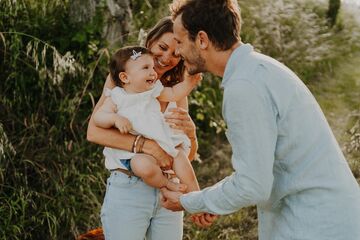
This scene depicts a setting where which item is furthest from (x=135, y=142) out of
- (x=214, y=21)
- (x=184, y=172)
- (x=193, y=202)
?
(x=214, y=21)

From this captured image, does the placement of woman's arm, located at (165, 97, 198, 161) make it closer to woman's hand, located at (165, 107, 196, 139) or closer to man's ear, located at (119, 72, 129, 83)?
woman's hand, located at (165, 107, 196, 139)

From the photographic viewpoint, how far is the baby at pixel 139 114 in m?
3.08

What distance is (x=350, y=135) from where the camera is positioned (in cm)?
611

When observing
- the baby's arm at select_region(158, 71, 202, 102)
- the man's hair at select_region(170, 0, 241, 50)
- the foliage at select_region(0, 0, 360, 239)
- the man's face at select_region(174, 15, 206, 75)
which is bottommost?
the foliage at select_region(0, 0, 360, 239)

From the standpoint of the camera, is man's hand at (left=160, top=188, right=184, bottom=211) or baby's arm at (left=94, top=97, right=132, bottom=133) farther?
baby's arm at (left=94, top=97, right=132, bottom=133)

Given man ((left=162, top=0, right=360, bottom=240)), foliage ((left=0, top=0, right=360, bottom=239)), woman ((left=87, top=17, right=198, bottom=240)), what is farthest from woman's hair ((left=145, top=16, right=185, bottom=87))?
foliage ((left=0, top=0, right=360, bottom=239))

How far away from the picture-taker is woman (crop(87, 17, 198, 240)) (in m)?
3.06

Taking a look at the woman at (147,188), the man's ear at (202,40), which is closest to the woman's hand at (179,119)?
the woman at (147,188)

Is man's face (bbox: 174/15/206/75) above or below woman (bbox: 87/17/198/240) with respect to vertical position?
above

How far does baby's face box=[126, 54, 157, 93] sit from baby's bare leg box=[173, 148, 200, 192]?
1.17 feet

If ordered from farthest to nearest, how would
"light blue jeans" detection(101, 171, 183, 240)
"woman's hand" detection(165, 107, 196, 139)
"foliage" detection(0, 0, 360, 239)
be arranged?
"foliage" detection(0, 0, 360, 239) → "woman's hand" detection(165, 107, 196, 139) → "light blue jeans" detection(101, 171, 183, 240)

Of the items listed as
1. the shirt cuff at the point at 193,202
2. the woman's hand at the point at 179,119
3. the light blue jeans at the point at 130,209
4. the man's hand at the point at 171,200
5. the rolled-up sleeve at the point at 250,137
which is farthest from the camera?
the woman's hand at the point at 179,119

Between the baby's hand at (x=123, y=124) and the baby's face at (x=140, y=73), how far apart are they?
0.14 m

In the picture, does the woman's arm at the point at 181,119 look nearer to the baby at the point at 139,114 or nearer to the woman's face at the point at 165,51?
the baby at the point at 139,114
